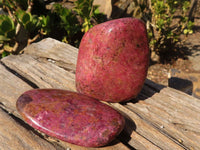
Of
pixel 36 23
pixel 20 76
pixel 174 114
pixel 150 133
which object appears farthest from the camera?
pixel 36 23

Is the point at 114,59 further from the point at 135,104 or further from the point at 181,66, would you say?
the point at 181,66

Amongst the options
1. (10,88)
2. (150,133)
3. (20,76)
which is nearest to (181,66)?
(150,133)

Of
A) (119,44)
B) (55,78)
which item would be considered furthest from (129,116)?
(55,78)

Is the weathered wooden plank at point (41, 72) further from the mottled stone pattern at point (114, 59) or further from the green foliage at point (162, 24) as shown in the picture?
the green foliage at point (162, 24)

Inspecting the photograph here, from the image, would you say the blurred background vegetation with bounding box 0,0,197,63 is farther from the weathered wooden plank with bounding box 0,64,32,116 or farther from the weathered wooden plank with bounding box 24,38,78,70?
the weathered wooden plank with bounding box 0,64,32,116

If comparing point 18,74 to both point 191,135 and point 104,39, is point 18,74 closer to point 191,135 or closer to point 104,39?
point 104,39
